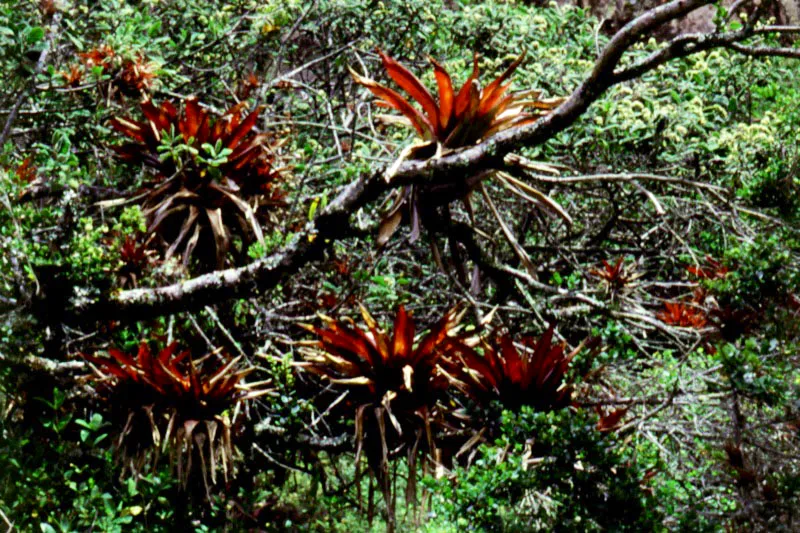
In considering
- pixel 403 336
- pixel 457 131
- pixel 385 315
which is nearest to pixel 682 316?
pixel 385 315

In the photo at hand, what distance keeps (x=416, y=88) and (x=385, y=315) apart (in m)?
1.71

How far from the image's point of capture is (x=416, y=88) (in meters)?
4.04

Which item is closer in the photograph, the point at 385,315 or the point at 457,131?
the point at 457,131

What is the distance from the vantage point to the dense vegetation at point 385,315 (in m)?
3.35

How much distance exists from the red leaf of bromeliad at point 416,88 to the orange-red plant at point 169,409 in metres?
1.51

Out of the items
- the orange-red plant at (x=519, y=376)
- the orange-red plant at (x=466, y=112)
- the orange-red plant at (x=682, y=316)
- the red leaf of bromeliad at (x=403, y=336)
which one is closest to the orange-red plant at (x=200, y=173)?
the red leaf of bromeliad at (x=403, y=336)

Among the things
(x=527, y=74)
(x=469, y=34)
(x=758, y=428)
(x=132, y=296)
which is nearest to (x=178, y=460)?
(x=132, y=296)

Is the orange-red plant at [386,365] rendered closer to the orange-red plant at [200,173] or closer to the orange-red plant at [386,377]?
the orange-red plant at [386,377]

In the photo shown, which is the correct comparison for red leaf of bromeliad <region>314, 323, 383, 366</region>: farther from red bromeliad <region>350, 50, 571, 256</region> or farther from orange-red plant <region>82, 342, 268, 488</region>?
red bromeliad <region>350, 50, 571, 256</region>

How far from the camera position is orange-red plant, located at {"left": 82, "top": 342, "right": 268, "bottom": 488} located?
4.12 meters

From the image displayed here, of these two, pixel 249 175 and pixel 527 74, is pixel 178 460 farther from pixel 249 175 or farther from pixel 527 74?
pixel 527 74

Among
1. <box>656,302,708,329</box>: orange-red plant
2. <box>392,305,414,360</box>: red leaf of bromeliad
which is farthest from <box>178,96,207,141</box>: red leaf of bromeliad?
<box>656,302,708,329</box>: orange-red plant

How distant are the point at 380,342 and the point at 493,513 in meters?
1.30

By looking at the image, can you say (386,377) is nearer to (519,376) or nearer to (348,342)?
(348,342)
